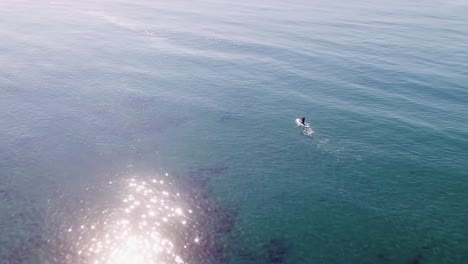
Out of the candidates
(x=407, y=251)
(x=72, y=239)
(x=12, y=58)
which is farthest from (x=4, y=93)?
(x=407, y=251)

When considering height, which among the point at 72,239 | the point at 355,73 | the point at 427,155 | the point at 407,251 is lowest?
the point at 72,239

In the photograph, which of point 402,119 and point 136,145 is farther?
point 402,119

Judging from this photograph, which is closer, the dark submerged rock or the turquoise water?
the dark submerged rock

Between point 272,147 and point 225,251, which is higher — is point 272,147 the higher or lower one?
the higher one

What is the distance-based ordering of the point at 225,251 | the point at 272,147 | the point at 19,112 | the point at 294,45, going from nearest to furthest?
1. the point at 225,251
2. the point at 272,147
3. the point at 19,112
4. the point at 294,45

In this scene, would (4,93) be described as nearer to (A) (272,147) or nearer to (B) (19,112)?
(B) (19,112)

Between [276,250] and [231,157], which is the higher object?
[231,157]

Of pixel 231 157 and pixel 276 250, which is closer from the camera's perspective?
pixel 276 250

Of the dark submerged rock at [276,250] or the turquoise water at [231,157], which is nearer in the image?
the dark submerged rock at [276,250]
